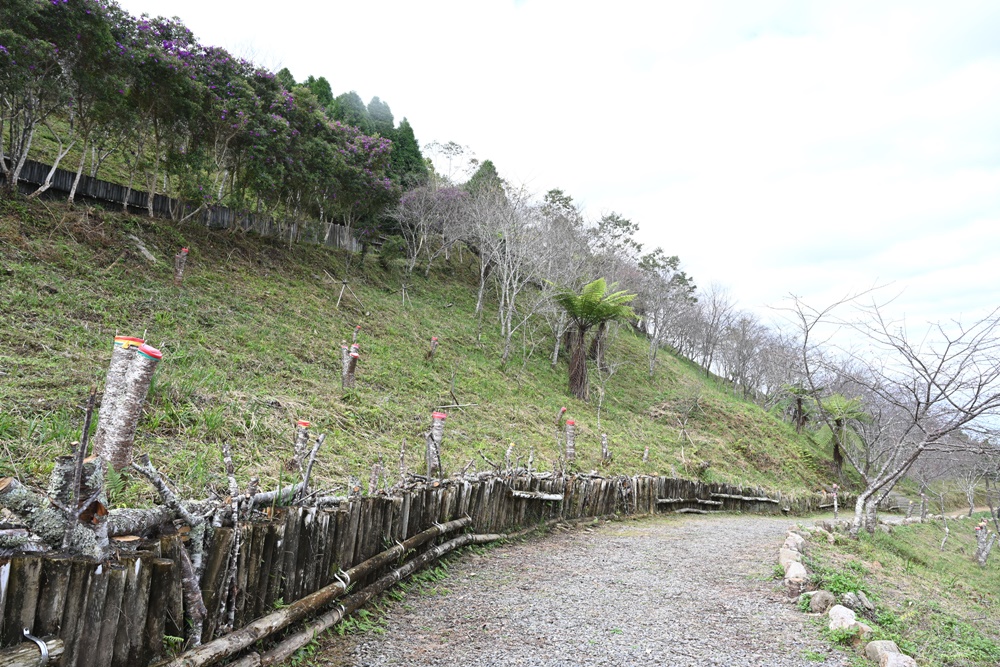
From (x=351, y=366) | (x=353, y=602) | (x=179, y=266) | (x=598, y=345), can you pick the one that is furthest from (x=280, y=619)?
(x=598, y=345)

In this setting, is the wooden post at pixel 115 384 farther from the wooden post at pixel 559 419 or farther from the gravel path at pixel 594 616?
the wooden post at pixel 559 419

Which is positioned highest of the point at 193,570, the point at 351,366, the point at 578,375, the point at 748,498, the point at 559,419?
the point at 578,375

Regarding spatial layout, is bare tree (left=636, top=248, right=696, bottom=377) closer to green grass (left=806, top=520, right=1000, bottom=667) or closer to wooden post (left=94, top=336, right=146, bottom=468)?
green grass (left=806, top=520, right=1000, bottom=667)

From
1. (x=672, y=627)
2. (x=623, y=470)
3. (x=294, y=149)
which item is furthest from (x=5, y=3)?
(x=623, y=470)

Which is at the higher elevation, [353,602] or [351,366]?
[351,366]

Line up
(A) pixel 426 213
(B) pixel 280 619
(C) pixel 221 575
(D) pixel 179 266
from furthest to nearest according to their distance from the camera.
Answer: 1. (A) pixel 426 213
2. (D) pixel 179 266
3. (B) pixel 280 619
4. (C) pixel 221 575

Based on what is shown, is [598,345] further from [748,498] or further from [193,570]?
[193,570]

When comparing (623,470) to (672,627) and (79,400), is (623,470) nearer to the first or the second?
(672,627)

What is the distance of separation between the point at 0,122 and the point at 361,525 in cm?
1056

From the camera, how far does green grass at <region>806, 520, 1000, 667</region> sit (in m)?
4.12

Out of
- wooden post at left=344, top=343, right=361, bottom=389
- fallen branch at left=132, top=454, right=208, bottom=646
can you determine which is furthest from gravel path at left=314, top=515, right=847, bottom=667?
wooden post at left=344, top=343, right=361, bottom=389

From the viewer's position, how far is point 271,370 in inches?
335

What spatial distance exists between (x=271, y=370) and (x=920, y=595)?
9.10 m

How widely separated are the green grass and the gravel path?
644 millimetres
